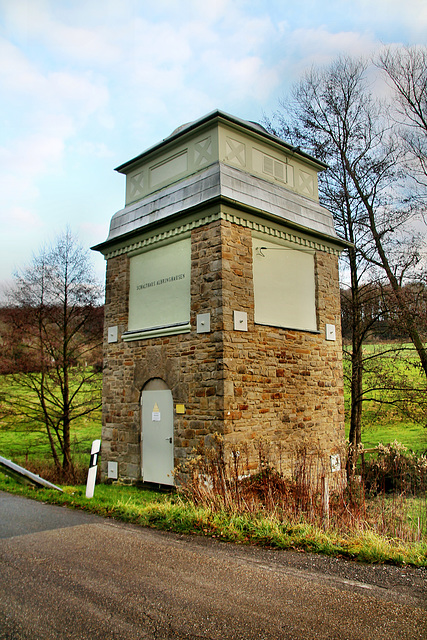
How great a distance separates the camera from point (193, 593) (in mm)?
4152

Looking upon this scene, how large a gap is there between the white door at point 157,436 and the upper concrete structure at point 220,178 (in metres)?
4.32

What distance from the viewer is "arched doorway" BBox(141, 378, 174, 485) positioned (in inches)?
428

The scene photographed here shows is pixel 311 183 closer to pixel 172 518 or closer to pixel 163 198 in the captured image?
pixel 163 198

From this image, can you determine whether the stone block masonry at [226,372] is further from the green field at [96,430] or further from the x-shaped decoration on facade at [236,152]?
the green field at [96,430]

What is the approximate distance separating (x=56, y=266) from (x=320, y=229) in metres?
9.62

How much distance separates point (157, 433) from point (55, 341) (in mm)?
7429

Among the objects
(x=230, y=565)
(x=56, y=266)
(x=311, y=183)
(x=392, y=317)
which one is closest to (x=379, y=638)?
(x=230, y=565)

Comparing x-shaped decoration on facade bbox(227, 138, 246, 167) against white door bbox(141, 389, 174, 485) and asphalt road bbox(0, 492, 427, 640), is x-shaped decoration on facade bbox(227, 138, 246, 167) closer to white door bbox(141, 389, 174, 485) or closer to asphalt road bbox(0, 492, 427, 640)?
white door bbox(141, 389, 174, 485)

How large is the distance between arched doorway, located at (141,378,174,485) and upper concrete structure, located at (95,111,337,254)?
4177mm

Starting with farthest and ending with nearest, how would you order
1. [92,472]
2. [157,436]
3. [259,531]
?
[157,436]
[92,472]
[259,531]

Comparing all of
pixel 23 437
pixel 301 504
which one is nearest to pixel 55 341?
pixel 23 437

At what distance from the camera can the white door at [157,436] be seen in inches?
428

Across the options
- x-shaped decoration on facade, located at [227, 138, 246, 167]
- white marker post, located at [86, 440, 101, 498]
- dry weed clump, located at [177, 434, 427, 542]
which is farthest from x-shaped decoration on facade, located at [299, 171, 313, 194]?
white marker post, located at [86, 440, 101, 498]

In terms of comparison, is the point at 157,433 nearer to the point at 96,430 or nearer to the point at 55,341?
the point at 55,341
